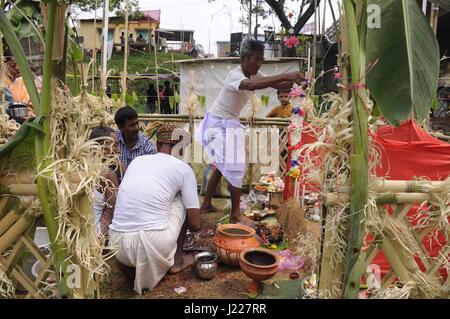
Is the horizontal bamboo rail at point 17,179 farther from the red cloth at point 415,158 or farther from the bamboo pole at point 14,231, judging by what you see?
the red cloth at point 415,158

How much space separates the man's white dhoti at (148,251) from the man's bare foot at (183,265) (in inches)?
5.9

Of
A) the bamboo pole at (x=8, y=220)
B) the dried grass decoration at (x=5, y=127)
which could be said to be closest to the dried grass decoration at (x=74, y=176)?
the bamboo pole at (x=8, y=220)

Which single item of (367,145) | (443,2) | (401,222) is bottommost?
(401,222)

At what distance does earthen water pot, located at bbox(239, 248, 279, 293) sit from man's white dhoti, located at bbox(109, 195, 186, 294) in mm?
562

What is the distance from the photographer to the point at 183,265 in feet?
10.4

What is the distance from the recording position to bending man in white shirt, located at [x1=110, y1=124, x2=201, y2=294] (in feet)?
8.89

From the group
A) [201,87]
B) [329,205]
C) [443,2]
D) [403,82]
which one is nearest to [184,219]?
[329,205]

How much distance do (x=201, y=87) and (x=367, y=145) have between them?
10783 mm

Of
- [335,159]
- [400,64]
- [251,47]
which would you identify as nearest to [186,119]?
[251,47]

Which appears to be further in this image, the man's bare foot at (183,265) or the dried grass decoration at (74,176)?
the man's bare foot at (183,265)

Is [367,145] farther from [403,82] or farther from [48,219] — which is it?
[48,219]

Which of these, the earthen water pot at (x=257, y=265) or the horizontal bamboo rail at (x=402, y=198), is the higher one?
the horizontal bamboo rail at (x=402, y=198)

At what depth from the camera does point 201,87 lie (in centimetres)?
1205

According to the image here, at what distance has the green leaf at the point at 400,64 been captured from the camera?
152 centimetres
